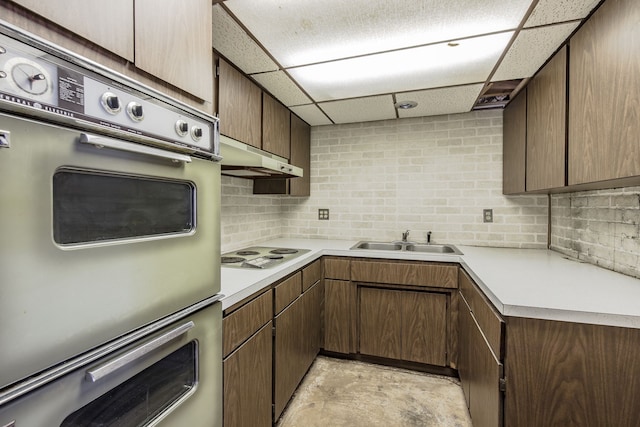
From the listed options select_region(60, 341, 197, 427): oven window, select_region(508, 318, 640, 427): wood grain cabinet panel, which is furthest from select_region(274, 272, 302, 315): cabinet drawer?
select_region(508, 318, 640, 427): wood grain cabinet panel

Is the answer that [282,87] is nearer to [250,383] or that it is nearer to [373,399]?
[250,383]

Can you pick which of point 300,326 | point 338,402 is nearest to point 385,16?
point 300,326

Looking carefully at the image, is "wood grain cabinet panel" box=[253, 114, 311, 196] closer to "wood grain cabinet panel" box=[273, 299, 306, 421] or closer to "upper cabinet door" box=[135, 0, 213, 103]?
"wood grain cabinet panel" box=[273, 299, 306, 421]

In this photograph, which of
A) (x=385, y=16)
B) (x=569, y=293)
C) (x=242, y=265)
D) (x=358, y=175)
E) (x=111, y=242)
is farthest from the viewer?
(x=358, y=175)

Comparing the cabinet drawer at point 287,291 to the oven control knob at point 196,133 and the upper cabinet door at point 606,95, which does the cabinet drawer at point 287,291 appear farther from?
the upper cabinet door at point 606,95

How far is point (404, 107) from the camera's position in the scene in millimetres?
2531

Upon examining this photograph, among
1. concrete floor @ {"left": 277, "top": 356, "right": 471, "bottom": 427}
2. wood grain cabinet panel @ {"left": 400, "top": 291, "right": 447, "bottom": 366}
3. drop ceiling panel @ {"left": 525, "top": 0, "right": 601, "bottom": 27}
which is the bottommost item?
concrete floor @ {"left": 277, "top": 356, "right": 471, "bottom": 427}

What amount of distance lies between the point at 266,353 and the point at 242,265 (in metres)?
0.50

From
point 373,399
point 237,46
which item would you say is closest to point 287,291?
point 373,399

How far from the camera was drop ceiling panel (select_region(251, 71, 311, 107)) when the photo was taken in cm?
197

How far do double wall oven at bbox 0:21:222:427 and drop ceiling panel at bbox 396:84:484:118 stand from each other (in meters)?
1.80

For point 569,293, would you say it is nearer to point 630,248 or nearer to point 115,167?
point 630,248

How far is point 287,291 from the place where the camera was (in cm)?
176

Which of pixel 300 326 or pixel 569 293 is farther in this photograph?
pixel 300 326
